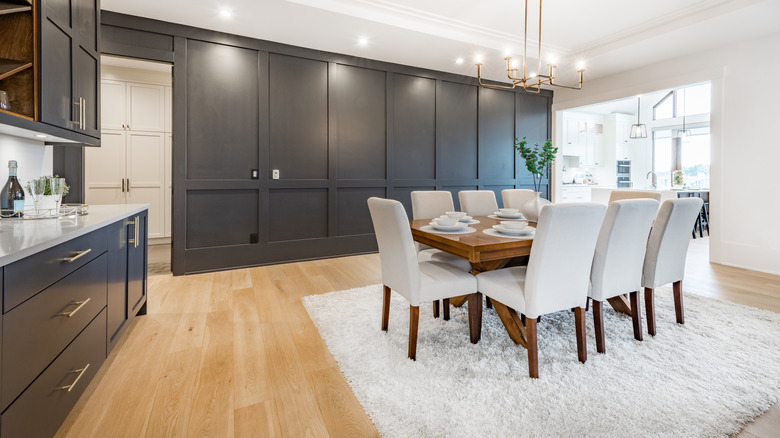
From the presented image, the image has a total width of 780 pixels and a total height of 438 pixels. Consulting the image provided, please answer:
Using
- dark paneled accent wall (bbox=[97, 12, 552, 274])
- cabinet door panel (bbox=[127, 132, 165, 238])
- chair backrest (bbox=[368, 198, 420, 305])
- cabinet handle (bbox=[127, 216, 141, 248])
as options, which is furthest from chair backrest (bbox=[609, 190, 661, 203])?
cabinet door panel (bbox=[127, 132, 165, 238])

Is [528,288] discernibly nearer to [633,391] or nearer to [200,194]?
[633,391]

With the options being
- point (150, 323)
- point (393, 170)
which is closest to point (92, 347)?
point (150, 323)

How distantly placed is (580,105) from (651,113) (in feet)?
13.3

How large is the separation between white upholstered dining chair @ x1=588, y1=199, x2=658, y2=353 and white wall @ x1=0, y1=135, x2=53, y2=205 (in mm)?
3427

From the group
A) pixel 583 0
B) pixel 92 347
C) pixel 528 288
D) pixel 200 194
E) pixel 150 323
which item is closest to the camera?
pixel 92 347

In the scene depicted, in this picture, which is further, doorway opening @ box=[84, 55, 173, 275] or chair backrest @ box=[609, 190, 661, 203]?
doorway opening @ box=[84, 55, 173, 275]

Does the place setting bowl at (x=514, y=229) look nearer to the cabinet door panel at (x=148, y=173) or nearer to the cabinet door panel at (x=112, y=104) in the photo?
the cabinet door panel at (x=148, y=173)

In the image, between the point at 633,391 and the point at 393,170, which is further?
the point at 393,170

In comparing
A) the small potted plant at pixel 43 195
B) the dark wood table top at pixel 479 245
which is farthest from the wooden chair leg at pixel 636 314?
the small potted plant at pixel 43 195

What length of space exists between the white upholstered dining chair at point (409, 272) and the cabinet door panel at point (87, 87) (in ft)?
6.50

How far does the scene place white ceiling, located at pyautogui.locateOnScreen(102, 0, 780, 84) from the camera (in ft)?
11.6

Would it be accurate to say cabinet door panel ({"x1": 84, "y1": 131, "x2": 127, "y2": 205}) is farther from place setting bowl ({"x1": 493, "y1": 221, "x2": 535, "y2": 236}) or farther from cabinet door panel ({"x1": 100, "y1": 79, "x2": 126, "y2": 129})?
place setting bowl ({"x1": 493, "y1": 221, "x2": 535, "y2": 236})

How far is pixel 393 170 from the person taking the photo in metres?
5.20

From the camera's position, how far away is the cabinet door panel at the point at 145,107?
17.7 ft
